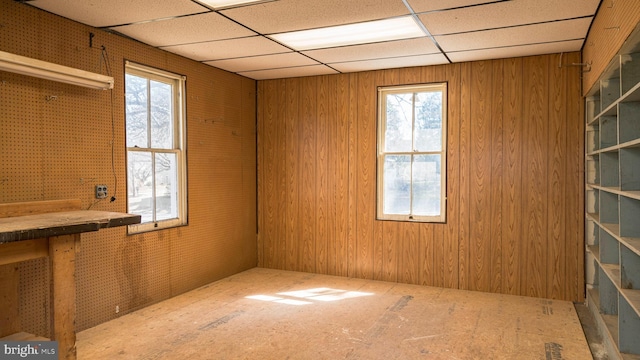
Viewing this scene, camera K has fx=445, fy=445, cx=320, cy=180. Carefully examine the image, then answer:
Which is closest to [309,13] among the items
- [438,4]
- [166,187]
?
[438,4]

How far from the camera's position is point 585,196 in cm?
440

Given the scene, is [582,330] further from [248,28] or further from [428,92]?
[248,28]

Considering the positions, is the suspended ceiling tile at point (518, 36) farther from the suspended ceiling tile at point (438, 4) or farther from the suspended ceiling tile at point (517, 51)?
the suspended ceiling tile at point (438, 4)

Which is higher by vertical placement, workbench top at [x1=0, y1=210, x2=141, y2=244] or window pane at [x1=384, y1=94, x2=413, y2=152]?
window pane at [x1=384, y1=94, x2=413, y2=152]

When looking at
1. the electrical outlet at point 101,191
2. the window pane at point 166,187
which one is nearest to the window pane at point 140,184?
the window pane at point 166,187

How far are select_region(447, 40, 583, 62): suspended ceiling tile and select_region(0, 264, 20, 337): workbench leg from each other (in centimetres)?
422

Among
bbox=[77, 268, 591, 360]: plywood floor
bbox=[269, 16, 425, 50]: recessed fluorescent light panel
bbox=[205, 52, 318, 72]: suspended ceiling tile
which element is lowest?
bbox=[77, 268, 591, 360]: plywood floor

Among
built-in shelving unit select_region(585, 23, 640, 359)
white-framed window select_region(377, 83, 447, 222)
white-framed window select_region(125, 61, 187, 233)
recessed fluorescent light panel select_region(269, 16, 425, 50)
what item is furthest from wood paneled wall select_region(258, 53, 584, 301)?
white-framed window select_region(125, 61, 187, 233)

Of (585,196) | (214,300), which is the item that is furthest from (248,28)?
(585,196)

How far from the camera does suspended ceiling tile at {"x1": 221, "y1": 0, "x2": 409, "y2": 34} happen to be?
10.4ft

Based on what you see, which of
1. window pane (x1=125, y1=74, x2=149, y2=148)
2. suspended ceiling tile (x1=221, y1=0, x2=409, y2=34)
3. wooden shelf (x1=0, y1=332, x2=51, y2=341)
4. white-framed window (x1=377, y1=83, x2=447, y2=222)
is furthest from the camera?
white-framed window (x1=377, y1=83, x2=447, y2=222)

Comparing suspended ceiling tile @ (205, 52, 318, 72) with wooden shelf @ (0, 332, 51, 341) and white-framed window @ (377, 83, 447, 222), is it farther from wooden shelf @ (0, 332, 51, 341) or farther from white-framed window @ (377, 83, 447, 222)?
wooden shelf @ (0, 332, 51, 341)

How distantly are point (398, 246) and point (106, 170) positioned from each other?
3.21 meters

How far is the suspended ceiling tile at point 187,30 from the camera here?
11.5 ft
